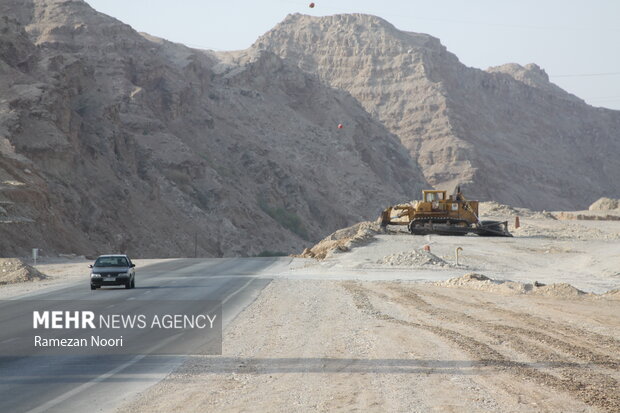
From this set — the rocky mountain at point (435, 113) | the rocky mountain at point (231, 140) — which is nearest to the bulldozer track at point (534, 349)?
the rocky mountain at point (231, 140)

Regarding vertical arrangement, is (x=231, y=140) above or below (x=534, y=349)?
above

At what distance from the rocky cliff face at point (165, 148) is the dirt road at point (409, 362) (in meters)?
37.3

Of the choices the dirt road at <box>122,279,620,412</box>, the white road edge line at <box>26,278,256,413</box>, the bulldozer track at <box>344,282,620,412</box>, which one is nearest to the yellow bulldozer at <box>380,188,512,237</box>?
the dirt road at <box>122,279,620,412</box>

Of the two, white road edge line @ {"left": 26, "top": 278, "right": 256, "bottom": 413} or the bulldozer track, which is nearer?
white road edge line @ {"left": 26, "top": 278, "right": 256, "bottom": 413}

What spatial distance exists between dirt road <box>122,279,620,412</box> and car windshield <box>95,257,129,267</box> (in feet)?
27.5

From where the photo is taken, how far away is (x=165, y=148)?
93.2m

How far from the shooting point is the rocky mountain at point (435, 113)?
164750 mm

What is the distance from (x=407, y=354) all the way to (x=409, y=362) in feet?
2.62

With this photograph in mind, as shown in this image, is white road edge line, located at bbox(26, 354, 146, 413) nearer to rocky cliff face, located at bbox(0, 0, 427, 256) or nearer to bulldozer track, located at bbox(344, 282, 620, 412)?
bulldozer track, located at bbox(344, 282, 620, 412)

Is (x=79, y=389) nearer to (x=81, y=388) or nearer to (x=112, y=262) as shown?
(x=81, y=388)

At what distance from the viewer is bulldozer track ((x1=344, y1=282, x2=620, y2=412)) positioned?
1104 cm

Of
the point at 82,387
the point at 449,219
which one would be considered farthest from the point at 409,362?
the point at 449,219

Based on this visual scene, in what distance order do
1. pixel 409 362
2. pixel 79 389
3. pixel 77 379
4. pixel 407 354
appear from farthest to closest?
pixel 407 354, pixel 409 362, pixel 77 379, pixel 79 389

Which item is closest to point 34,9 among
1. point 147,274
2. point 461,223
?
point 461,223
